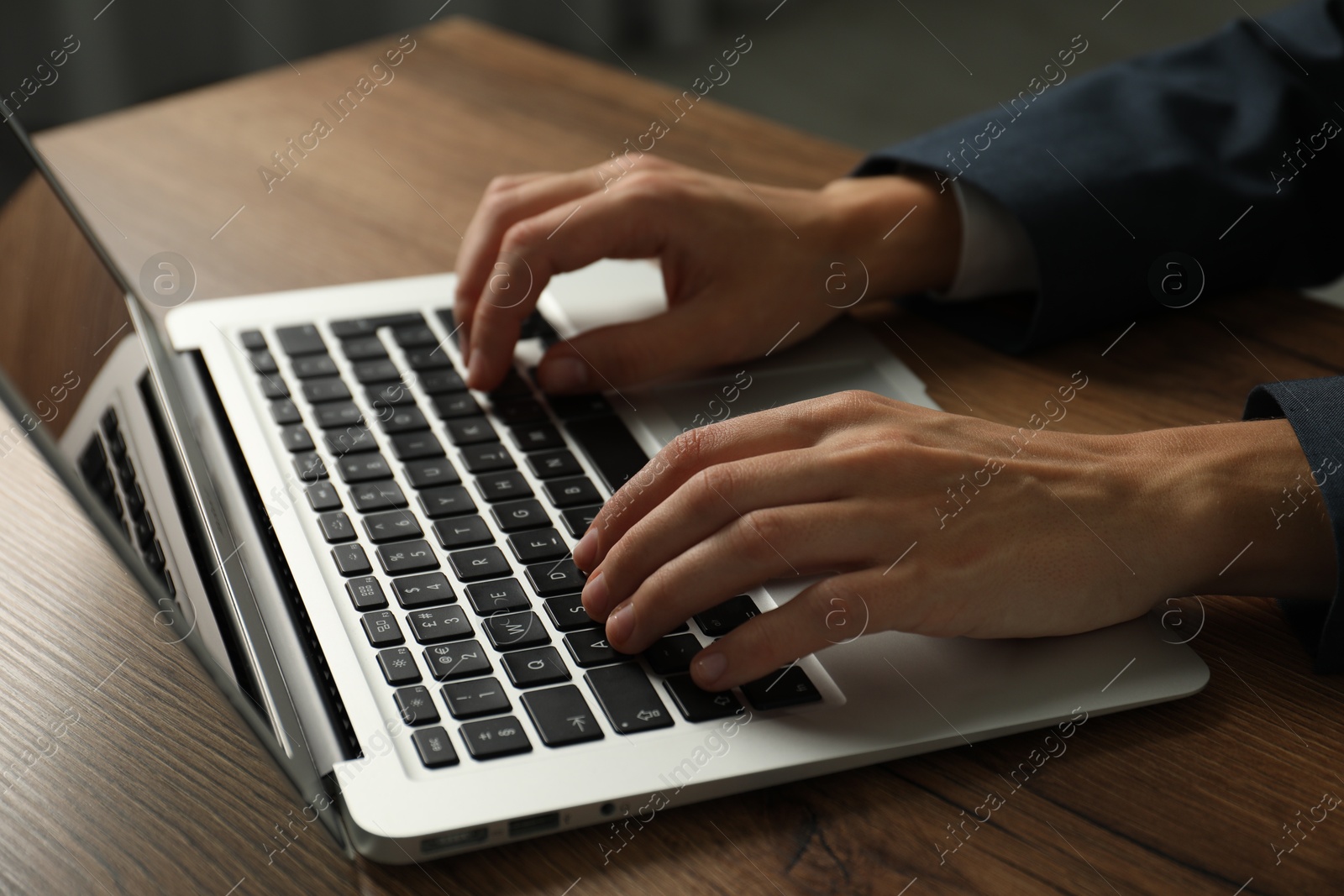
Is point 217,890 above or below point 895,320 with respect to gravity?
above

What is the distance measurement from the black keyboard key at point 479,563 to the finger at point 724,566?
0.08m

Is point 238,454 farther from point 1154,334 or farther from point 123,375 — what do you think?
point 1154,334

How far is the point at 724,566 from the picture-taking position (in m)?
0.57

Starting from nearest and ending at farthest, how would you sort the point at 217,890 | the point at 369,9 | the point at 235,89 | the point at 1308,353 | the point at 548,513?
the point at 217,890 < the point at 548,513 < the point at 1308,353 < the point at 235,89 < the point at 369,9

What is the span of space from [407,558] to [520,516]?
74mm

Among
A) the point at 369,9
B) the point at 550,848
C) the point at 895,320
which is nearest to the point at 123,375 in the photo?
the point at 550,848

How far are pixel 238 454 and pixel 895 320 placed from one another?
0.54 m

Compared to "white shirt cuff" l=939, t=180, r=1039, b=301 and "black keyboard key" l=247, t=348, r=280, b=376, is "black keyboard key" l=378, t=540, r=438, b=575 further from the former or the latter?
"white shirt cuff" l=939, t=180, r=1039, b=301

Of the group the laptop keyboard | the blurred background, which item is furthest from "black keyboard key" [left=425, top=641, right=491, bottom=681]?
the blurred background

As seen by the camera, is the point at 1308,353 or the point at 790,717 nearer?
the point at 790,717

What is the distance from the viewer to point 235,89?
4.07 ft

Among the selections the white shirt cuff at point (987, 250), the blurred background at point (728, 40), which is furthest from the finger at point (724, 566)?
the blurred background at point (728, 40)

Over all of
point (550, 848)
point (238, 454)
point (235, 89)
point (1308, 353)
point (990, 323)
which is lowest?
point (1308, 353)

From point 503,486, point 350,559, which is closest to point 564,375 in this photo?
point 503,486
